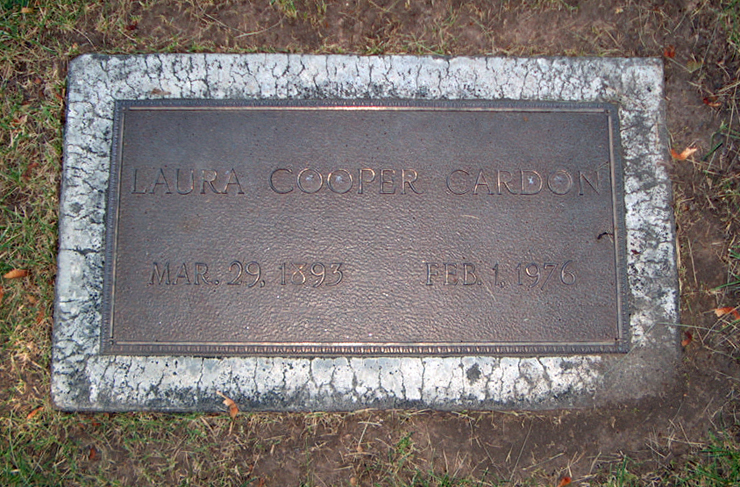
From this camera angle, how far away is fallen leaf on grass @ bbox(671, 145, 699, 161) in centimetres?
245

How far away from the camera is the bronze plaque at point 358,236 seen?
2270 mm

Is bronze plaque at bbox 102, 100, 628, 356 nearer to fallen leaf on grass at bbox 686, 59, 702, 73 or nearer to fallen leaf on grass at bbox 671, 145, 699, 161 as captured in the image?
fallen leaf on grass at bbox 671, 145, 699, 161

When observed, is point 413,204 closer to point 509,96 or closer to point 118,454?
point 509,96

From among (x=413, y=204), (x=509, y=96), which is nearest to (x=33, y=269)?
(x=413, y=204)

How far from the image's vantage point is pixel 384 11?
2.51 meters

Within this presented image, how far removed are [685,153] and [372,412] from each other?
216cm

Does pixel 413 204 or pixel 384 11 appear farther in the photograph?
pixel 384 11

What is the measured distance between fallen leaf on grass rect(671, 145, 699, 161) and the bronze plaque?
1.20 feet

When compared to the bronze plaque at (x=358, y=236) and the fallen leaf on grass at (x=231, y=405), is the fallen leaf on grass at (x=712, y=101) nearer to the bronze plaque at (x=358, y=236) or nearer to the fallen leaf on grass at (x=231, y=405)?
the bronze plaque at (x=358, y=236)

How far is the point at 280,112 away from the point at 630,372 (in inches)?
87.9

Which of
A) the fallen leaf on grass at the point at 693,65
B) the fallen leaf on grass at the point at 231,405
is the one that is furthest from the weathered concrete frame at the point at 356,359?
the fallen leaf on grass at the point at 693,65

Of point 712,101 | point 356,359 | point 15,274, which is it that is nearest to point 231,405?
point 356,359

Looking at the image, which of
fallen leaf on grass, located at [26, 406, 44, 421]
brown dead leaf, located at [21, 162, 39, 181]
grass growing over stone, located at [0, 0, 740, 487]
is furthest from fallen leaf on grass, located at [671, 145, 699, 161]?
fallen leaf on grass, located at [26, 406, 44, 421]

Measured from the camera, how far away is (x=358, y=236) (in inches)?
90.7
